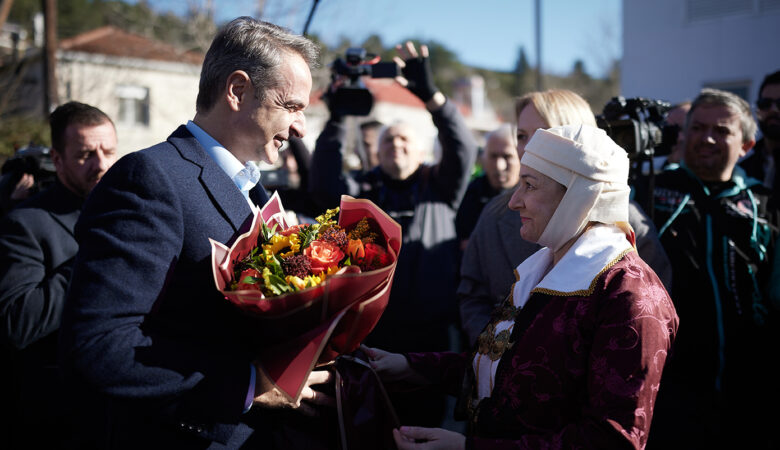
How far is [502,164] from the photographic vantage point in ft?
13.5

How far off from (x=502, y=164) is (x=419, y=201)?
0.71 meters

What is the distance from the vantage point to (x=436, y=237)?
146 inches

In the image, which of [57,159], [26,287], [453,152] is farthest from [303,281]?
[453,152]

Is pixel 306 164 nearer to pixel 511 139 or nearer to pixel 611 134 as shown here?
pixel 511 139

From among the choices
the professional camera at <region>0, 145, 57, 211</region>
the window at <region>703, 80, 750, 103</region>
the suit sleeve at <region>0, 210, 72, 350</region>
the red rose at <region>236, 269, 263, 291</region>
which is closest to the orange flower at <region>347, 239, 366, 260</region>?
the red rose at <region>236, 269, 263, 291</region>

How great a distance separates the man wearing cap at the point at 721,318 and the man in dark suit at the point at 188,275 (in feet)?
6.71

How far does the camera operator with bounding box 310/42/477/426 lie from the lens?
3.51 metres

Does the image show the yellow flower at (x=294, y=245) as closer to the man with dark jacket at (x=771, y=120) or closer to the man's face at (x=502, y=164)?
the man's face at (x=502, y=164)

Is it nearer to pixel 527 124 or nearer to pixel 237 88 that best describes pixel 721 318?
pixel 527 124

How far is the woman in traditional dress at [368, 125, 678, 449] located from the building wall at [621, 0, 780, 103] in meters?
12.0

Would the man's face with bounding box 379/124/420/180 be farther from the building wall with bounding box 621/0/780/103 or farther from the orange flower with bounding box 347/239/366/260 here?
the building wall with bounding box 621/0/780/103

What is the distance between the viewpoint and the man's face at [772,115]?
3.82 meters

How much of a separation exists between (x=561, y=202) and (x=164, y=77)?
24.0 metres

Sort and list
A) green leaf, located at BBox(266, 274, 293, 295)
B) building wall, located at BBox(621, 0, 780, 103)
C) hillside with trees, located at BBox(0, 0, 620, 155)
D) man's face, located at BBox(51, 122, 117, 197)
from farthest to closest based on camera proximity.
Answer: hillside with trees, located at BBox(0, 0, 620, 155) < building wall, located at BBox(621, 0, 780, 103) < man's face, located at BBox(51, 122, 117, 197) < green leaf, located at BBox(266, 274, 293, 295)
